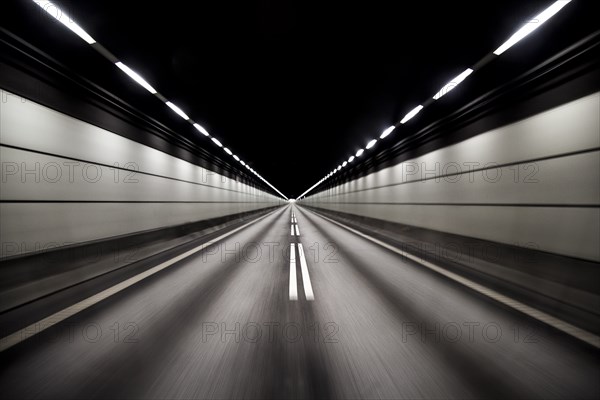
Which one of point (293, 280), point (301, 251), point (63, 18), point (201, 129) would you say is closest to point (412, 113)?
point (301, 251)

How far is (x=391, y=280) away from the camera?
439cm

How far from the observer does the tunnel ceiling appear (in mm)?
3289

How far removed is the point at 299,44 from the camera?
4.14 metres

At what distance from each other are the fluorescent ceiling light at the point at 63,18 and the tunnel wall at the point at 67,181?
135 cm

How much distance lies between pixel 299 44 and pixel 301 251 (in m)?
5.25

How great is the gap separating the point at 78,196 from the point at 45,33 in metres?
2.75

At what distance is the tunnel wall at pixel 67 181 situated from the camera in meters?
3.43

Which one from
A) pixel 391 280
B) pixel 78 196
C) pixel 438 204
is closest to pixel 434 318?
pixel 391 280

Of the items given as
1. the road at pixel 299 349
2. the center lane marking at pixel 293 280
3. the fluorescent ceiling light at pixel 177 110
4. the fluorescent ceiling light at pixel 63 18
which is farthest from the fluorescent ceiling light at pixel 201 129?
the road at pixel 299 349

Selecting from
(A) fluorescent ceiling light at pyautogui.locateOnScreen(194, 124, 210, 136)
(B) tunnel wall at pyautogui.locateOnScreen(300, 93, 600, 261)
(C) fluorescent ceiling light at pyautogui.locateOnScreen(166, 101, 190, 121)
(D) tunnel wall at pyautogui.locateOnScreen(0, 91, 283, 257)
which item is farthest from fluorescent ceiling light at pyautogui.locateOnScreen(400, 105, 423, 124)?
(D) tunnel wall at pyautogui.locateOnScreen(0, 91, 283, 257)

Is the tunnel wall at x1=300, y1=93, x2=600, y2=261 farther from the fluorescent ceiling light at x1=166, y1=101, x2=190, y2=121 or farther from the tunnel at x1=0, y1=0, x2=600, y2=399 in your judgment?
the fluorescent ceiling light at x1=166, y1=101, x2=190, y2=121

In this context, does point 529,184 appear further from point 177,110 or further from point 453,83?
point 177,110

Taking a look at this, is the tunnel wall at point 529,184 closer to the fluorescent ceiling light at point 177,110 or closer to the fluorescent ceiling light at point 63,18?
the fluorescent ceiling light at point 63,18

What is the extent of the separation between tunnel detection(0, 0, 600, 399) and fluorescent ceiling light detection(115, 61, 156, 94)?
0.04 m
